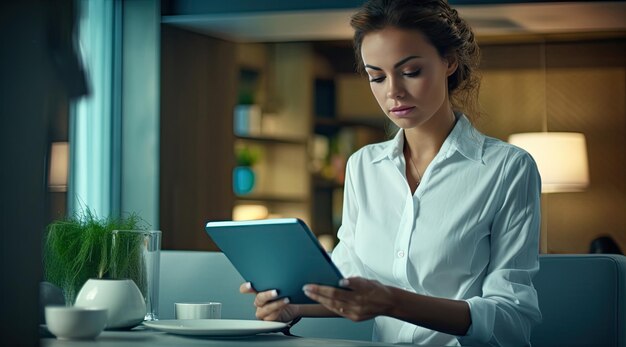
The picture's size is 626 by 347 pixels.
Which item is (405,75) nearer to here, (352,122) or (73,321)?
(73,321)

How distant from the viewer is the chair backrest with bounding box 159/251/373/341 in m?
2.58

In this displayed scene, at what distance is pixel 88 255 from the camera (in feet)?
6.31

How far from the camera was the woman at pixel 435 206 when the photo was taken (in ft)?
6.57

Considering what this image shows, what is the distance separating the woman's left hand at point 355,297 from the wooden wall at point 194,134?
4240 millimetres

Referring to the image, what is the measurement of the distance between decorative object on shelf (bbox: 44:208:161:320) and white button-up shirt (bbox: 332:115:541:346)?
0.55m

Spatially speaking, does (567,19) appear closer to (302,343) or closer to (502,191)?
(502,191)

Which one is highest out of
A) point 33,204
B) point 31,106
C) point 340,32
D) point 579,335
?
point 340,32

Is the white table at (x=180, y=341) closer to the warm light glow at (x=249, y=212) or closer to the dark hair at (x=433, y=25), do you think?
the dark hair at (x=433, y=25)

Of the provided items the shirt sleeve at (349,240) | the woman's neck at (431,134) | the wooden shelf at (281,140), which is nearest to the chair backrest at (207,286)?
the shirt sleeve at (349,240)

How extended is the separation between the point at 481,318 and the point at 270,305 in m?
0.43

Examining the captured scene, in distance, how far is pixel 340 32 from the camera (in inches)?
239

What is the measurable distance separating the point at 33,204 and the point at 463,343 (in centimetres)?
125

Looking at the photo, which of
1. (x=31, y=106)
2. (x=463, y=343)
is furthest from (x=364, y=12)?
(x=31, y=106)

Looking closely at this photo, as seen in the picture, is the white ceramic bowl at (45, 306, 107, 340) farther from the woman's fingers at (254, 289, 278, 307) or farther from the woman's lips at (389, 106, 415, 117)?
the woman's lips at (389, 106, 415, 117)
